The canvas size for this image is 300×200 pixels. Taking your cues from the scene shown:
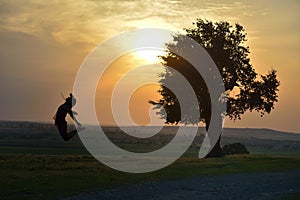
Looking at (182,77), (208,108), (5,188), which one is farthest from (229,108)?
(5,188)

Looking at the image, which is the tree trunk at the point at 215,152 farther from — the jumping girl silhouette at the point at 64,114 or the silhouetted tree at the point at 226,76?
the jumping girl silhouette at the point at 64,114

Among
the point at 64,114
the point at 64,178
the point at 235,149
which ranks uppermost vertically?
the point at 64,114

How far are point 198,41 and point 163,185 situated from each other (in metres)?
39.3

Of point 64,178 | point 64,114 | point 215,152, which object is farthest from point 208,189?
point 215,152

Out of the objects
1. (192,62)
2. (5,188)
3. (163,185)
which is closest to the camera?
(5,188)

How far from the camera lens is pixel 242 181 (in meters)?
34.1

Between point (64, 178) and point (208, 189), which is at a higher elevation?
point (64, 178)

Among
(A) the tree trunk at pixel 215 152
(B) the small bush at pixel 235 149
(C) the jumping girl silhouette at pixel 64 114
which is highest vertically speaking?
(C) the jumping girl silhouette at pixel 64 114

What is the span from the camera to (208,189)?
28703 mm

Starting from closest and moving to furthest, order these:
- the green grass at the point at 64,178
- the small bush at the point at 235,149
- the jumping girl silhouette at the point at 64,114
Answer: the jumping girl silhouette at the point at 64,114
the green grass at the point at 64,178
the small bush at the point at 235,149

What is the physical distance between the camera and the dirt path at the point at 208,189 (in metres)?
24.7

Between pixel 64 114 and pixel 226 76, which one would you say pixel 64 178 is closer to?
pixel 64 114

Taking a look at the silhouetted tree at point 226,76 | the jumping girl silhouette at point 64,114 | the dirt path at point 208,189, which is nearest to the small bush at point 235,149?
the silhouetted tree at point 226,76

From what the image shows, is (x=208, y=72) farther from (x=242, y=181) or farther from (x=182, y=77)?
(x=242, y=181)
